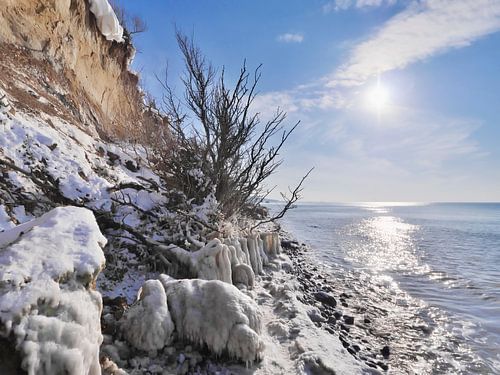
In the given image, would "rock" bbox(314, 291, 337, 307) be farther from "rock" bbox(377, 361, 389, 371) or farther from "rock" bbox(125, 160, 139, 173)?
"rock" bbox(125, 160, 139, 173)

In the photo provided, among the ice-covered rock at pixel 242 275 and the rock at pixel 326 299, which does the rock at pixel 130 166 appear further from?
the rock at pixel 326 299

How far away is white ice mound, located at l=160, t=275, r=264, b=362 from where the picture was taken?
11.7ft

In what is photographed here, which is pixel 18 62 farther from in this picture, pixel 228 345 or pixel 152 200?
pixel 228 345

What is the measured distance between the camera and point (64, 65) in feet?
44.2

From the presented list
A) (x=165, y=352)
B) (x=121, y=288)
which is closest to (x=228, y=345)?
(x=165, y=352)

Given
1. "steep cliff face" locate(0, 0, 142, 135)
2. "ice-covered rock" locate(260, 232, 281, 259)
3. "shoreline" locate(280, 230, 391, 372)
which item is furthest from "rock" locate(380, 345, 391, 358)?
"steep cliff face" locate(0, 0, 142, 135)

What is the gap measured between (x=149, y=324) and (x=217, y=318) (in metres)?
0.75

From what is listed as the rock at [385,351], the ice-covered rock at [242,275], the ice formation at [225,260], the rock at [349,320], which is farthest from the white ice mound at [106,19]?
the rock at [385,351]

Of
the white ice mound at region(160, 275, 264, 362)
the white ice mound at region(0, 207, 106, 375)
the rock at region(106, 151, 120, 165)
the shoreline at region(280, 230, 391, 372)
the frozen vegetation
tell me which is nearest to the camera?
the white ice mound at region(0, 207, 106, 375)

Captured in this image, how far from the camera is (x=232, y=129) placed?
30.3ft

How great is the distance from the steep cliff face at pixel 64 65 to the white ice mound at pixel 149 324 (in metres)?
6.92

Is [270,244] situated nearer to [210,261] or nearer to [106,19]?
[210,261]

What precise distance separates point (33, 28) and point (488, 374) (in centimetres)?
1605

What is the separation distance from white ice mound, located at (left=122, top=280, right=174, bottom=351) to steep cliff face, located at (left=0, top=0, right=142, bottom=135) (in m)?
6.92
